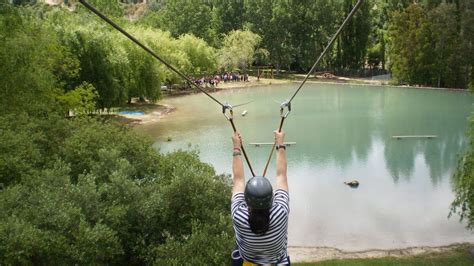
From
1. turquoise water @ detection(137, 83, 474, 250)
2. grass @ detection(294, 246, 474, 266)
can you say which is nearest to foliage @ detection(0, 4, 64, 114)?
turquoise water @ detection(137, 83, 474, 250)

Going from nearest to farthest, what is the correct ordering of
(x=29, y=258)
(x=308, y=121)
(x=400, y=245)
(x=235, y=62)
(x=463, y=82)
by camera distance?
(x=29, y=258), (x=400, y=245), (x=308, y=121), (x=463, y=82), (x=235, y=62)

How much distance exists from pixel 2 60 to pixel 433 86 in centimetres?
3645

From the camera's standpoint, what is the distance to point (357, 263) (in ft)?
31.9

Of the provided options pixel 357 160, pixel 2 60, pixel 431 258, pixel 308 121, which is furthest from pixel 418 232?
pixel 308 121

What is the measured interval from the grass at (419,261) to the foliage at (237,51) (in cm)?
3794

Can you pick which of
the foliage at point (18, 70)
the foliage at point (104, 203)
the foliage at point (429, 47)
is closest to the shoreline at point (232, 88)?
the foliage at point (429, 47)

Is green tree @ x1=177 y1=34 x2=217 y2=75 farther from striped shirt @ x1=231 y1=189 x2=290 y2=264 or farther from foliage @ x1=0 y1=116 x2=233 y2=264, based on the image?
striped shirt @ x1=231 y1=189 x2=290 y2=264

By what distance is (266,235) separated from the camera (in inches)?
106

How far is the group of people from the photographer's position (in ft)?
139

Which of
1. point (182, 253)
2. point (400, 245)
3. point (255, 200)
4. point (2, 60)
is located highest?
point (2, 60)

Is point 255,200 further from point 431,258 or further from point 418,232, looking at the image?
point 418,232

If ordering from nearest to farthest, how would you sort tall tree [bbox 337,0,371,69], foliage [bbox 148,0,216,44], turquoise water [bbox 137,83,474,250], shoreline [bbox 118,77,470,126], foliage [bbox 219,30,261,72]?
turquoise water [bbox 137,83,474,250]
shoreline [bbox 118,77,470,126]
foliage [bbox 219,30,261,72]
tall tree [bbox 337,0,371,69]
foliage [bbox 148,0,216,44]

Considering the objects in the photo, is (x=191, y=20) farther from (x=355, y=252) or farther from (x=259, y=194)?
(x=259, y=194)

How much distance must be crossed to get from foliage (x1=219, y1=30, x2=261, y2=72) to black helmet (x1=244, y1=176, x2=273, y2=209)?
147 ft
